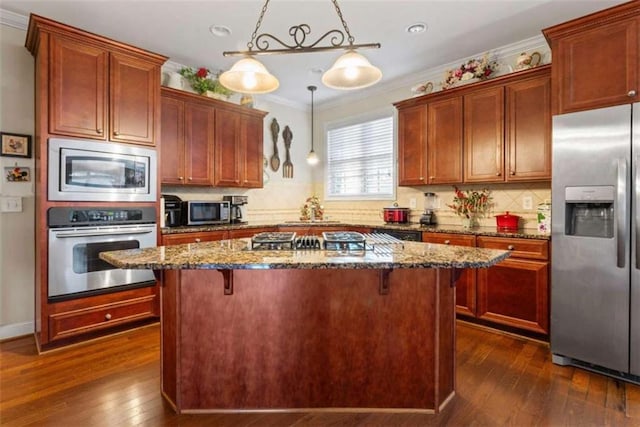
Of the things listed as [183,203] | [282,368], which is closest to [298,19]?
[183,203]

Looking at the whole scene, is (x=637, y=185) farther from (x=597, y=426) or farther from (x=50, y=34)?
(x=50, y=34)

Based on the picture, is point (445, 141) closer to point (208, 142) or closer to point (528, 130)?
point (528, 130)

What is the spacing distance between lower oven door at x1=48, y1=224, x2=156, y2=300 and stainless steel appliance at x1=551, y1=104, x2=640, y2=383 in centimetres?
336

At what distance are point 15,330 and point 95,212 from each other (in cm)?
125

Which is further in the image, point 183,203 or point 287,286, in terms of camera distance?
point 183,203

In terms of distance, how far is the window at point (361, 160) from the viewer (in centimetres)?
463

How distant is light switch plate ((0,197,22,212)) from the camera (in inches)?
111

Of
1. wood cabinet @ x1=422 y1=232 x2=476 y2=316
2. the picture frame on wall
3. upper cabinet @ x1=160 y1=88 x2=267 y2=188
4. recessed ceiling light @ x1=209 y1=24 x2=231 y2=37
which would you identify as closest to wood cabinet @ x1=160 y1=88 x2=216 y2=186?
upper cabinet @ x1=160 y1=88 x2=267 y2=188

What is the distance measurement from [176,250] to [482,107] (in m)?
3.09

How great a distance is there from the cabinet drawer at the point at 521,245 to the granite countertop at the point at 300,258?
1.32 metres

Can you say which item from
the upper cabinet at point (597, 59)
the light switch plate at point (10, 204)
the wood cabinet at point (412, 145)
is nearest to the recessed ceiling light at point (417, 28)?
the wood cabinet at point (412, 145)

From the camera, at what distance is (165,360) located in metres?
1.98

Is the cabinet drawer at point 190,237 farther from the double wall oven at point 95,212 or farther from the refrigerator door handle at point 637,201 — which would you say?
the refrigerator door handle at point 637,201

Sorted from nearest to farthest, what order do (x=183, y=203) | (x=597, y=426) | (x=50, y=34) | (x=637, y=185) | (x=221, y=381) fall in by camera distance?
(x=597, y=426) < (x=221, y=381) < (x=637, y=185) < (x=50, y=34) < (x=183, y=203)
